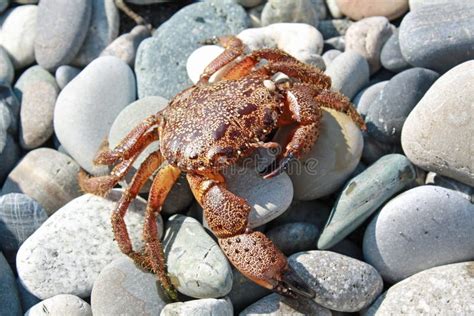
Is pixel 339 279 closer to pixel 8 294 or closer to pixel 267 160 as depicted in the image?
pixel 267 160

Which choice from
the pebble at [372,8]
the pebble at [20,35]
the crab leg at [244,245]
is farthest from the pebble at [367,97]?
the pebble at [20,35]

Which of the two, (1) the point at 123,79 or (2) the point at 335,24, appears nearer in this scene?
(1) the point at 123,79

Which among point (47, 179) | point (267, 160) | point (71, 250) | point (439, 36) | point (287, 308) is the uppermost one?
point (439, 36)

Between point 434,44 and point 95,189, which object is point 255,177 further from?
point 434,44

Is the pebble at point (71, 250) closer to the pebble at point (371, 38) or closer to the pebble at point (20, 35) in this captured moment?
the pebble at point (20, 35)

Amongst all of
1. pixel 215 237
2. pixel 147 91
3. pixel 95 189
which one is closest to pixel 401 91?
pixel 215 237

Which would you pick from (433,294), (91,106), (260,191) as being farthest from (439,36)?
(91,106)

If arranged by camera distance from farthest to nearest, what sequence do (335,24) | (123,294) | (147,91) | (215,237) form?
(335,24)
(147,91)
(215,237)
(123,294)
